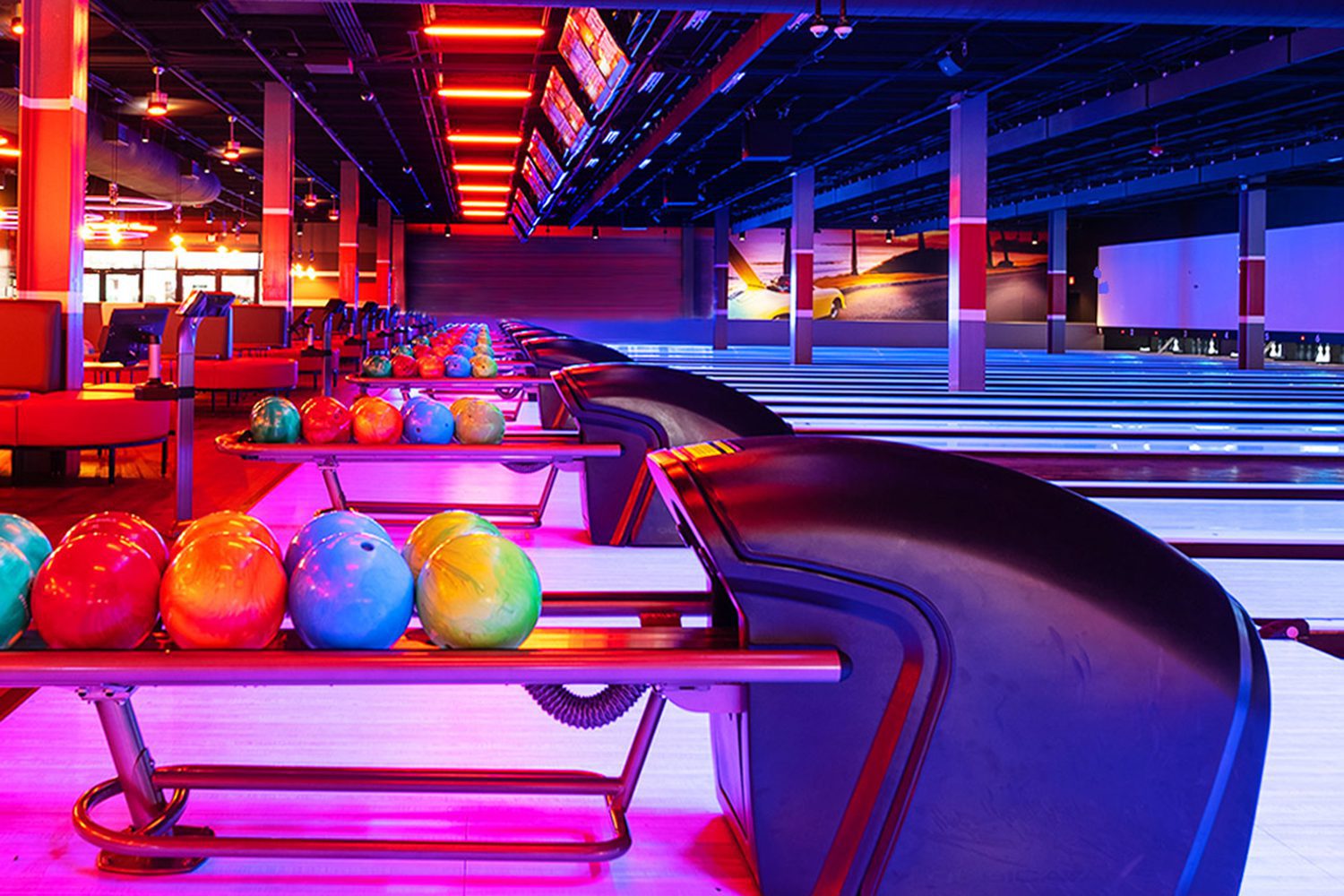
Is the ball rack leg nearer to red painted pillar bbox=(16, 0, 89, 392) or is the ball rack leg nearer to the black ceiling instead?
red painted pillar bbox=(16, 0, 89, 392)

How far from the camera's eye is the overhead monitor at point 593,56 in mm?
8977

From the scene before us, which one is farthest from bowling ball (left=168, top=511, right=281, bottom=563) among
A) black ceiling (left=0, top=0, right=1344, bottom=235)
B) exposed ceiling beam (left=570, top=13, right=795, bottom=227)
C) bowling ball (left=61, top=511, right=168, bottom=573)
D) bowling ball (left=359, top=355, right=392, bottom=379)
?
exposed ceiling beam (left=570, top=13, right=795, bottom=227)

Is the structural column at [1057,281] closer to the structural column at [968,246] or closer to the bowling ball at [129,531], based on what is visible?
the structural column at [968,246]

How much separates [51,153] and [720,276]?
20843 millimetres

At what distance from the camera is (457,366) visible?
21.1 feet

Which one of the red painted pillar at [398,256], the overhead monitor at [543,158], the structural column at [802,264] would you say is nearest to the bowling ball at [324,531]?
the overhead monitor at [543,158]

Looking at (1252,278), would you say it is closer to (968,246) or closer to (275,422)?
(968,246)

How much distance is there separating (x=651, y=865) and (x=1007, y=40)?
10450mm

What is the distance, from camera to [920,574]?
59.2 inches

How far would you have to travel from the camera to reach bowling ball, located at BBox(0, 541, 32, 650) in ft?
5.11

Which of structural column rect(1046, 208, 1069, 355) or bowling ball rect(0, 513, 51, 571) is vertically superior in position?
structural column rect(1046, 208, 1069, 355)

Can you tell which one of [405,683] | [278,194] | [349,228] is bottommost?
[405,683]

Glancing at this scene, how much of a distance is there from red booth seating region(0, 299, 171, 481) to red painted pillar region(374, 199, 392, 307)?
19242 mm

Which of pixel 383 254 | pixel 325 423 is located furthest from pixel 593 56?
pixel 383 254
